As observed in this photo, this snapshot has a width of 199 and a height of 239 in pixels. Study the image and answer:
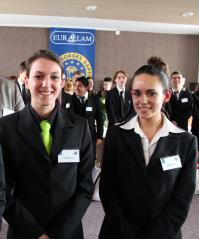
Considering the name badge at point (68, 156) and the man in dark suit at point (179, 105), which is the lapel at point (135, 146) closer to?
the name badge at point (68, 156)

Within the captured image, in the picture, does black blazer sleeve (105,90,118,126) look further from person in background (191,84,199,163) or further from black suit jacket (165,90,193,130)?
person in background (191,84,199,163)

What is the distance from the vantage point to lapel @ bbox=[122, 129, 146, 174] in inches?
51.9

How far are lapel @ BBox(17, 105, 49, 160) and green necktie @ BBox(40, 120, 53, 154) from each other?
3 cm

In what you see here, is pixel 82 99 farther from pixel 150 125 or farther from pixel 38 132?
pixel 38 132

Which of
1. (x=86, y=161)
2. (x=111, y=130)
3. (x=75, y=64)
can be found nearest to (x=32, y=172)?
(x=86, y=161)

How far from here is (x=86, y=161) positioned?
137 cm

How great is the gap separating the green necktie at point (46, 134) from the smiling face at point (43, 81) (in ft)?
0.28

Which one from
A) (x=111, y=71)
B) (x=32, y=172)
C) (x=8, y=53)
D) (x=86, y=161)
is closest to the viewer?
(x=32, y=172)

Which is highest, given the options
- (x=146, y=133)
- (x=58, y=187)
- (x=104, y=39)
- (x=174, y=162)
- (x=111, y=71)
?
(x=104, y=39)

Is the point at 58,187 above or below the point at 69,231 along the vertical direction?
above

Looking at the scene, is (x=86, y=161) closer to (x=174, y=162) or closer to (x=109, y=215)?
(x=109, y=215)

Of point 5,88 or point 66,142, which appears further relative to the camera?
point 5,88

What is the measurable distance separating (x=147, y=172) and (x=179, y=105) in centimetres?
263

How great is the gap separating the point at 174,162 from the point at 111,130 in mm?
342
